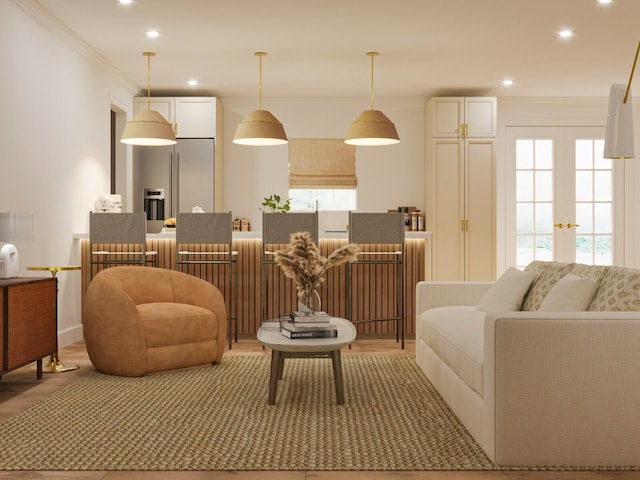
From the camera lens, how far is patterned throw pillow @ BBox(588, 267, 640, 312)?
2.88 m

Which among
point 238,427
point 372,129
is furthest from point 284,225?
point 238,427

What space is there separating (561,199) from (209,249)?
16.0 ft

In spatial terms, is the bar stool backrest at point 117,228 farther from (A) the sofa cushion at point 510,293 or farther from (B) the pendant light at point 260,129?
(A) the sofa cushion at point 510,293

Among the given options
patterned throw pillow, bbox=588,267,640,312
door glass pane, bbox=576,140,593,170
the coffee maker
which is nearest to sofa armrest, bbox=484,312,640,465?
patterned throw pillow, bbox=588,267,640,312

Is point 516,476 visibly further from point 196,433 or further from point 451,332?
point 196,433

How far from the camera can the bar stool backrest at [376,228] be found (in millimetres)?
5684

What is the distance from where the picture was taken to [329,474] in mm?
2586

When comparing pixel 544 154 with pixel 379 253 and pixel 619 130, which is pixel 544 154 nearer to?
pixel 379 253

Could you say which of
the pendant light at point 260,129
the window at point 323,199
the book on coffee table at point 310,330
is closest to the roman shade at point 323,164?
the window at point 323,199

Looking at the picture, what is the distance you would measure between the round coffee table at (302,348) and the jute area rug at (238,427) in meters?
0.12

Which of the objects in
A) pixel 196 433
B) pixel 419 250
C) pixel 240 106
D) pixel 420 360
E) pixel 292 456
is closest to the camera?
pixel 292 456

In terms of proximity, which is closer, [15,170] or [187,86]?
[15,170]

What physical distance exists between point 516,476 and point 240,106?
670cm

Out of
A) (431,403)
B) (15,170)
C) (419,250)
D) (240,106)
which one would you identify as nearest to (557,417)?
(431,403)
